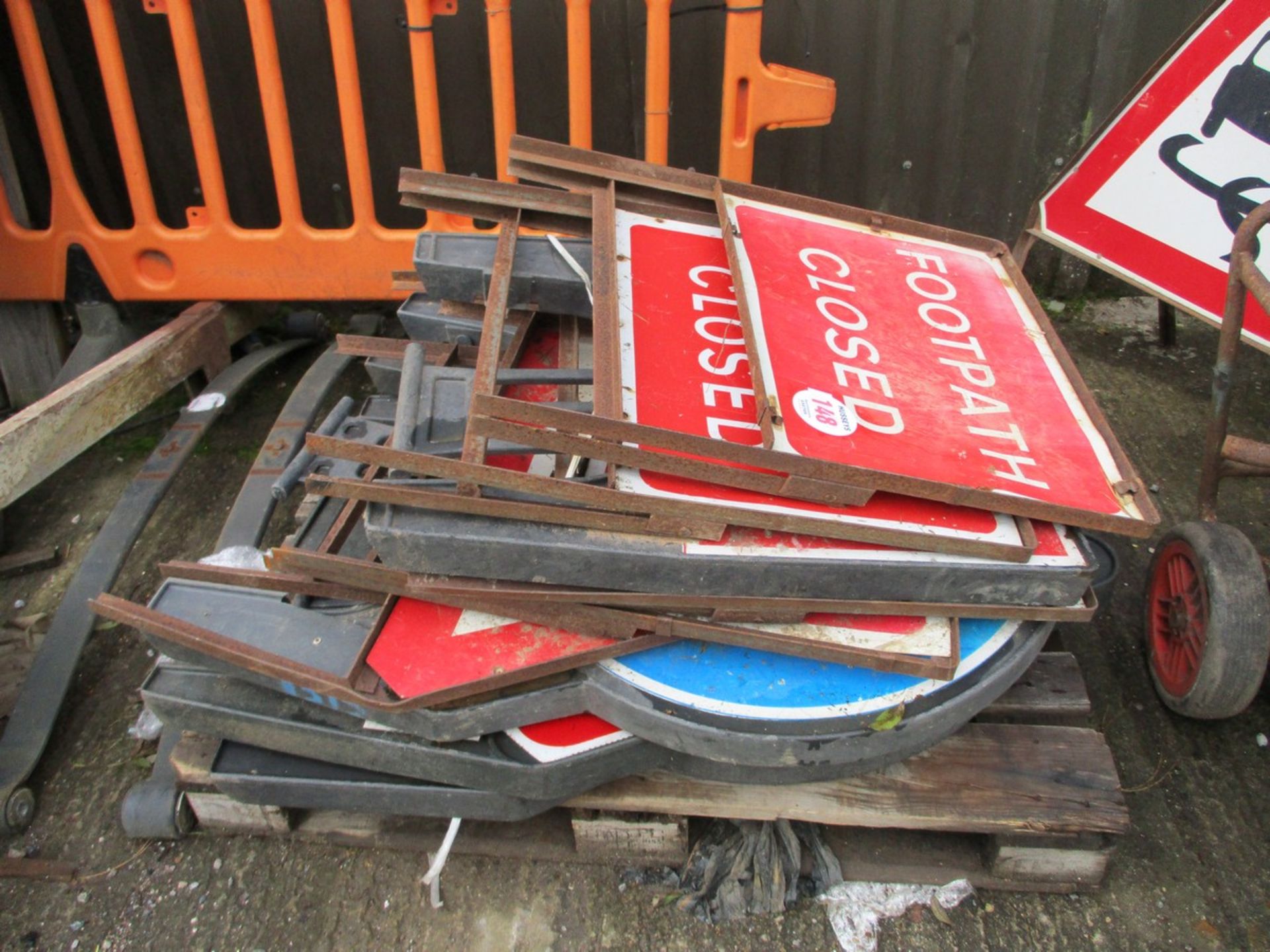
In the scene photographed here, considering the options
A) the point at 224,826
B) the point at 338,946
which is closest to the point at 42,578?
the point at 224,826

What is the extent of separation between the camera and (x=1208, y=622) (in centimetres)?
214

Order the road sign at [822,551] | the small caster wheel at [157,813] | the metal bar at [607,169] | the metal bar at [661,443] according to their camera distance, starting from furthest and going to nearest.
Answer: the metal bar at [607,169], the small caster wheel at [157,813], the road sign at [822,551], the metal bar at [661,443]

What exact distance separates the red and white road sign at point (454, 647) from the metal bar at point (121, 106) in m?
2.28

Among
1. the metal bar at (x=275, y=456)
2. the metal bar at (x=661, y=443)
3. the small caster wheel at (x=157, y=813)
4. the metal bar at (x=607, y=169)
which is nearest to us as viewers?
the metal bar at (x=661, y=443)

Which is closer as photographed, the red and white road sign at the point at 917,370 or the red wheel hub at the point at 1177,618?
the red and white road sign at the point at 917,370

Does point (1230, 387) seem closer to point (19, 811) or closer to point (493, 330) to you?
point (493, 330)

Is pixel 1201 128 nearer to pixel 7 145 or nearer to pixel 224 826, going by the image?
pixel 224 826

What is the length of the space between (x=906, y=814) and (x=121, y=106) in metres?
3.26

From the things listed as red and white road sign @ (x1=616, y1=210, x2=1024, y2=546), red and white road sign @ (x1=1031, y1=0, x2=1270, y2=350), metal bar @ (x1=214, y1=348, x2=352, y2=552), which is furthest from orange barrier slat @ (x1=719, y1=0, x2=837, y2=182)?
metal bar @ (x1=214, y1=348, x2=352, y2=552)

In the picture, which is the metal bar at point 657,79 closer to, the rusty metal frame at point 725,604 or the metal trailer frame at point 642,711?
the rusty metal frame at point 725,604

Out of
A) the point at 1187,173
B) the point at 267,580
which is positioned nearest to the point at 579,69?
the point at 1187,173

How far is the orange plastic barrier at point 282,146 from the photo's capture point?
291 centimetres

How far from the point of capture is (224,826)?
6.91 ft

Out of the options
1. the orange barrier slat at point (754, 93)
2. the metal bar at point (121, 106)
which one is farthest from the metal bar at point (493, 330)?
the metal bar at point (121, 106)
